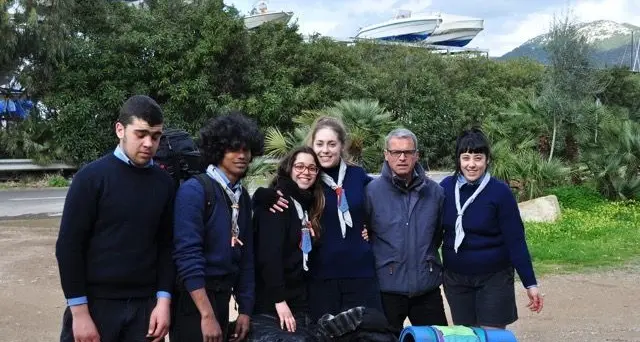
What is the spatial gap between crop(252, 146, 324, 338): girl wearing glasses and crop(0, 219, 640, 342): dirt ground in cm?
314

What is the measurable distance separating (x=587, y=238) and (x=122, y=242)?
32.9 feet

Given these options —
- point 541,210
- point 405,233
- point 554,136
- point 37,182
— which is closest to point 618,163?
point 554,136

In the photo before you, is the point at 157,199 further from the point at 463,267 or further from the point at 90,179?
the point at 463,267

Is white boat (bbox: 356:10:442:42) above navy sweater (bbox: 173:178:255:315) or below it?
above

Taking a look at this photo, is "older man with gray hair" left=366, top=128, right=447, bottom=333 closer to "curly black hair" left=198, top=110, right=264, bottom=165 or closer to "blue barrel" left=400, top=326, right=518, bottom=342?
"blue barrel" left=400, top=326, right=518, bottom=342

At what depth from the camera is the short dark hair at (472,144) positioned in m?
4.27

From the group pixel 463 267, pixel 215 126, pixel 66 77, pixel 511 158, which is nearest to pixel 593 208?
pixel 511 158

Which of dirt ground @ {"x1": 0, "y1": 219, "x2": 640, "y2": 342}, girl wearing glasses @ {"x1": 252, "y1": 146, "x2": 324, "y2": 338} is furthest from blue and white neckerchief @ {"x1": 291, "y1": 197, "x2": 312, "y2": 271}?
dirt ground @ {"x1": 0, "y1": 219, "x2": 640, "y2": 342}

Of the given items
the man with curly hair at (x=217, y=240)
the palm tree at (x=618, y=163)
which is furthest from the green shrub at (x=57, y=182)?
the man with curly hair at (x=217, y=240)

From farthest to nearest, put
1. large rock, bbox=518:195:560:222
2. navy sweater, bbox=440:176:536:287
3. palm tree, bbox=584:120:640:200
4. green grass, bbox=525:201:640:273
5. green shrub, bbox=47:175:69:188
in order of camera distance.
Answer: green shrub, bbox=47:175:69:188 → palm tree, bbox=584:120:640:200 → large rock, bbox=518:195:560:222 → green grass, bbox=525:201:640:273 → navy sweater, bbox=440:176:536:287

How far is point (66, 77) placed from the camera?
856 inches

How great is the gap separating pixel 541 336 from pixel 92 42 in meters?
18.9

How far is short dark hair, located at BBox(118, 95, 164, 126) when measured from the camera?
3.24 meters

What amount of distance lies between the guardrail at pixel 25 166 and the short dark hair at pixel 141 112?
61.0 ft
